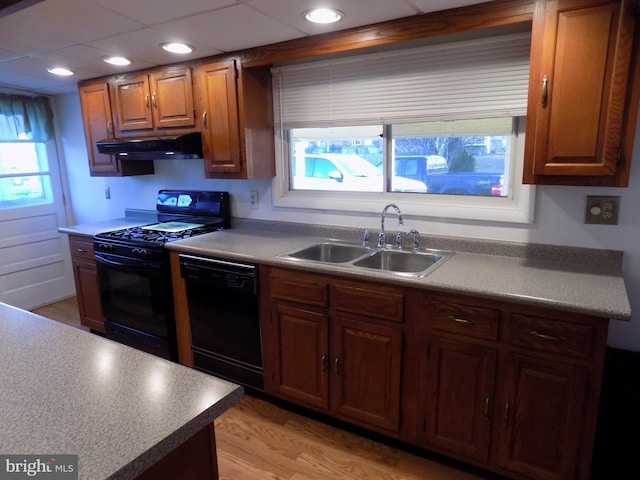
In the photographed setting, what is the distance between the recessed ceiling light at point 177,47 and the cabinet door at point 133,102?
58 centimetres

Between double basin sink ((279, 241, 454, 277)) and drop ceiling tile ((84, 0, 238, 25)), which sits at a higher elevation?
drop ceiling tile ((84, 0, 238, 25))

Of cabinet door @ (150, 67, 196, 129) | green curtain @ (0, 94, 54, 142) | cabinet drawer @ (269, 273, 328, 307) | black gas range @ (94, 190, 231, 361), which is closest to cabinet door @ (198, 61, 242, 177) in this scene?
cabinet door @ (150, 67, 196, 129)

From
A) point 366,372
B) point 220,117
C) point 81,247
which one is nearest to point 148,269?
point 81,247

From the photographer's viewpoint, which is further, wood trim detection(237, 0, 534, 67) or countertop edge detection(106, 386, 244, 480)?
wood trim detection(237, 0, 534, 67)

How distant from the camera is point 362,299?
1959 millimetres

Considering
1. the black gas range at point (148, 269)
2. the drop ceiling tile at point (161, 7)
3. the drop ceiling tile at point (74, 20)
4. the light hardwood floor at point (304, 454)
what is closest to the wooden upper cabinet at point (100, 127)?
the black gas range at point (148, 269)

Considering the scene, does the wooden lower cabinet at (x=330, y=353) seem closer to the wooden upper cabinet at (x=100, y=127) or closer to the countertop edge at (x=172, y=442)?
the countertop edge at (x=172, y=442)

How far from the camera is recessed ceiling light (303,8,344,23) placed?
185cm

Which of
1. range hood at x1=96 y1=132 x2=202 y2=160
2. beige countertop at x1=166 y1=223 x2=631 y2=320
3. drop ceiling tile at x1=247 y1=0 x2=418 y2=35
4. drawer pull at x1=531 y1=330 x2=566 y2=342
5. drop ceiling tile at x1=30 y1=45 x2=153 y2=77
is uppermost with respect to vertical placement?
drop ceiling tile at x1=30 y1=45 x2=153 y2=77

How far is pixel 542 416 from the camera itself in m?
1.64

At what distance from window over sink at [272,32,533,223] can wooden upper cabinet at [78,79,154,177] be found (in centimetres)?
136

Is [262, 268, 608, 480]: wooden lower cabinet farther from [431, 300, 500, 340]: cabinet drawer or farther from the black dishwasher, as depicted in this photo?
the black dishwasher

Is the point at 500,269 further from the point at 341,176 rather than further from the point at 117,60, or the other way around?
the point at 117,60

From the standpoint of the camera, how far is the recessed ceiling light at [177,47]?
92.2 inches
